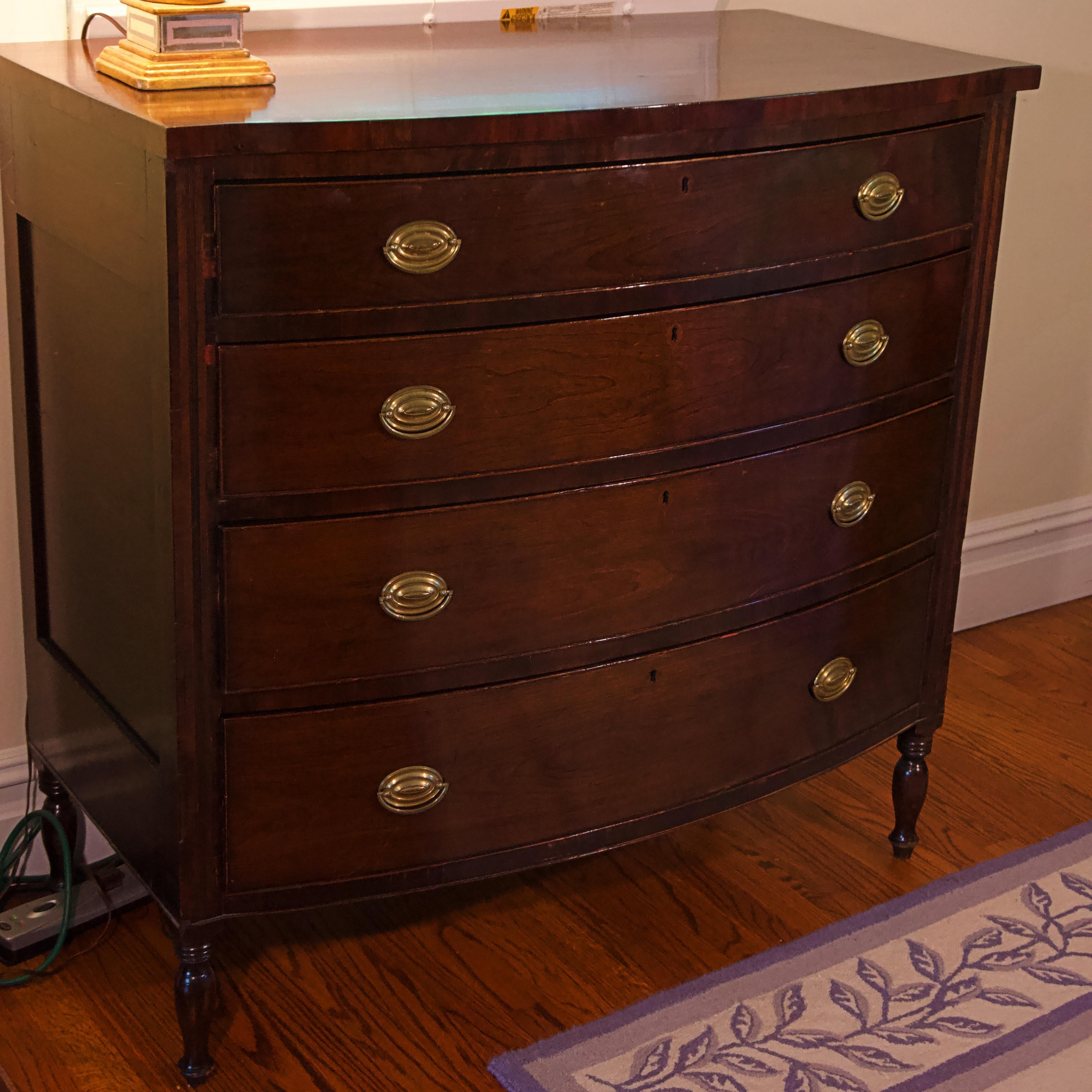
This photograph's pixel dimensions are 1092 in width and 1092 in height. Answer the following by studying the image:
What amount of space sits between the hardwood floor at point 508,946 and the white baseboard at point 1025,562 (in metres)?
0.46

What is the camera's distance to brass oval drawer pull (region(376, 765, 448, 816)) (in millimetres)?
1510

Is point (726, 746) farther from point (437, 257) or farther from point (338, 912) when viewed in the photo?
point (437, 257)

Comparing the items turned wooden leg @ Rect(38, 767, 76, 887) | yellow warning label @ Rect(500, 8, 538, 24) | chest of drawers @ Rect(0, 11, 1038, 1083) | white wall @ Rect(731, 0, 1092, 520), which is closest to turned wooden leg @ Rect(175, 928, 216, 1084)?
chest of drawers @ Rect(0, 11, 1038, 1083)

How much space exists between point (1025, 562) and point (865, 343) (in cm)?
Answer: 136

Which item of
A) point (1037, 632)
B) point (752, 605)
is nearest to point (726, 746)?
point (752, 605)

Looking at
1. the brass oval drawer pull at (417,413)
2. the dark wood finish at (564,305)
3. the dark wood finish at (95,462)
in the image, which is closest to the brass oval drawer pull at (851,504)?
the dark wood finish at (564,305)

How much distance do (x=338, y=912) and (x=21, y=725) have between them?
1.58ft

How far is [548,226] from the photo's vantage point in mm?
1358

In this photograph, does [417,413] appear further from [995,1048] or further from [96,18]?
[995,1048]

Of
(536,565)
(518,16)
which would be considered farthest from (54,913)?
(518,16)

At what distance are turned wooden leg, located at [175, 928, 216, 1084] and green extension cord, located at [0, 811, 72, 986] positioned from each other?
0.85ft

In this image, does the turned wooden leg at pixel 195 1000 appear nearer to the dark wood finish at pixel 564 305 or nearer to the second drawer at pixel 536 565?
the second drawer at pixel 536 565

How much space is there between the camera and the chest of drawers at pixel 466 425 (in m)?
1.30

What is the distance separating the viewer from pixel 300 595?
1.40 meters
